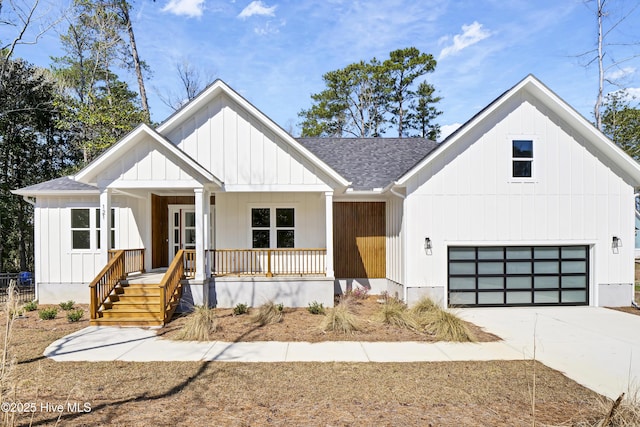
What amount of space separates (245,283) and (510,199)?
844cm

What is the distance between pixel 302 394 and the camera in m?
5.06

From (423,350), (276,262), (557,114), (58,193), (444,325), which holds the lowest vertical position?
(423,350)

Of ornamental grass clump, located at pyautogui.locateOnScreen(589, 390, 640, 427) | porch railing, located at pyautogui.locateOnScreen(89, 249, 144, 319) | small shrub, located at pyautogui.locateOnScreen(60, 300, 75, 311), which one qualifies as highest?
porch railing, located at pyautogui.locateOnScreen(89, 249, 144, 319)

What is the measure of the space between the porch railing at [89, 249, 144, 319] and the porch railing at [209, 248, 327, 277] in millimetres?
2596

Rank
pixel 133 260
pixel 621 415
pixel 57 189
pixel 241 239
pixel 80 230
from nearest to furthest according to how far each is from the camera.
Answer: pixel 621 415 < pixel 133 260 < pixel 57 189 < pixel 80 230 < pixel 241 239

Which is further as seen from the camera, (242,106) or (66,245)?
(66,245)

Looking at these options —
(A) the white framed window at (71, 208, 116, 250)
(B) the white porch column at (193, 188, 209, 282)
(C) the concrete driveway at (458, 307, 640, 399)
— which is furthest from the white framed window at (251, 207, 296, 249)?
(C) the concrete driveway at (458, 307, 640, 399)

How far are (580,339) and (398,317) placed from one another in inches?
153

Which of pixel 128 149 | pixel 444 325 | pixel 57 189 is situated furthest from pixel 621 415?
pixel 57 189

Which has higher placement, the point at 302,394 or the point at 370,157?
the point at 370,157

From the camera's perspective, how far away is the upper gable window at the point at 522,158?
36.3ft

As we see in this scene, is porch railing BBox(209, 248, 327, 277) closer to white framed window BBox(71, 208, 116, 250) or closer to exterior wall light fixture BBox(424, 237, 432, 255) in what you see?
exterior wall light fixture BBox(424, 237, 432, 255)

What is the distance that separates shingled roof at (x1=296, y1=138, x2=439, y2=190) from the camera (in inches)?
511

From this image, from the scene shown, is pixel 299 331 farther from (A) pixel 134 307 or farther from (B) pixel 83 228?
(B) pixel 83 228
